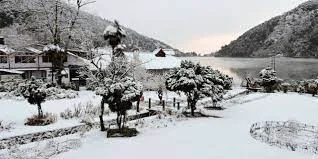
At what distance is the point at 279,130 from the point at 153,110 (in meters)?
9.82

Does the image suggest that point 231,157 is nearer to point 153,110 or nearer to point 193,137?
point 193,137

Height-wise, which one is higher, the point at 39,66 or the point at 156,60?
the point at 156,60

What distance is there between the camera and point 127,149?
14477mm

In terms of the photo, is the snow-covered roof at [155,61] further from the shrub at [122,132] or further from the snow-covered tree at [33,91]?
the shrub at [122,132]

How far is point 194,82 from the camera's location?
23797 millimetres

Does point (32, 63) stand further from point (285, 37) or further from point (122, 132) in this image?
point (285, 37)

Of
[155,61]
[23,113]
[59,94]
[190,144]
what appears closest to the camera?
[190,144]

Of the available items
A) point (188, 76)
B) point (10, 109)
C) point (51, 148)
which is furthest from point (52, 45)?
point (51, 148)

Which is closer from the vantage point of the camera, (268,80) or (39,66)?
(39,66)

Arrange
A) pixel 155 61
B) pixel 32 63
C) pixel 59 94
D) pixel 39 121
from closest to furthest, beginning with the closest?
pixel 39 121
pixel 59 94
pixel 32 63
pixel 155 61

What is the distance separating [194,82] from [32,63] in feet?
105

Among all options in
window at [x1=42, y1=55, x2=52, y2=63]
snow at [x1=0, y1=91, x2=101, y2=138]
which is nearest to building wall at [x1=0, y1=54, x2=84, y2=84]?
window at [x1=42, y1=55, x2=52, y2=63]

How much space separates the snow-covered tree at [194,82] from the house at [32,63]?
76.0ft

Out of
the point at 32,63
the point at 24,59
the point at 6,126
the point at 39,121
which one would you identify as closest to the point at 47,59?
the point at 32,63
